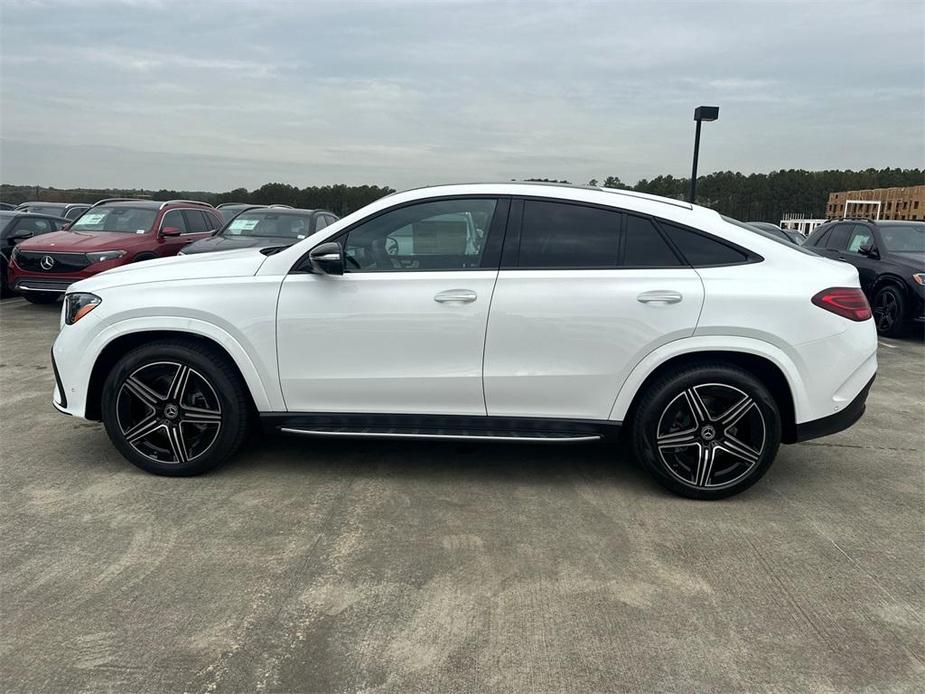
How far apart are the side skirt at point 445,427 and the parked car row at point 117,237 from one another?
5.97 metres

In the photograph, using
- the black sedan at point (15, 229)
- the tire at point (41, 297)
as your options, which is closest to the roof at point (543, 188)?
the tire at point (41, 297)

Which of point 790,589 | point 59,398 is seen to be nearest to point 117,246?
point 59,398

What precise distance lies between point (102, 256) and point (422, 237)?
777 cm

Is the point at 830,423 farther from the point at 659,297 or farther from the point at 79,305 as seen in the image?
the point at 79,305

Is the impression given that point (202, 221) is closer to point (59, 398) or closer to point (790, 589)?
point (59, 398)

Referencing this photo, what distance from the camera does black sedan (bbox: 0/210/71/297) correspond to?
1130cm

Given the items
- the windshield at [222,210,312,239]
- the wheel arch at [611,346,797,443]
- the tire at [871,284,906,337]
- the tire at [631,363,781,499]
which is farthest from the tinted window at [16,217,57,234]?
the tire at [871,284,906,337]

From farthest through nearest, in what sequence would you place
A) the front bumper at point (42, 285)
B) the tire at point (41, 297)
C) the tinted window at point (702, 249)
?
1. the tire at point (41, 297)
2. the front bumper at point (42, 285)
3. the tinted window at point (702, 249)

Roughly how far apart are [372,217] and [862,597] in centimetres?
301

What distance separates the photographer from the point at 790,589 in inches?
115

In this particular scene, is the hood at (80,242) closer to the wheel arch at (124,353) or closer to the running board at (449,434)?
the wheel arch at (124,353)

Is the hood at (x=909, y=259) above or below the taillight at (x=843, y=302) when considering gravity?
below

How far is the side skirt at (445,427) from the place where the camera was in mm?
3773

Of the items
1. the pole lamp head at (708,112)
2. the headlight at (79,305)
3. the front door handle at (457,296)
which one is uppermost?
the pole lamp head at (708,112)
